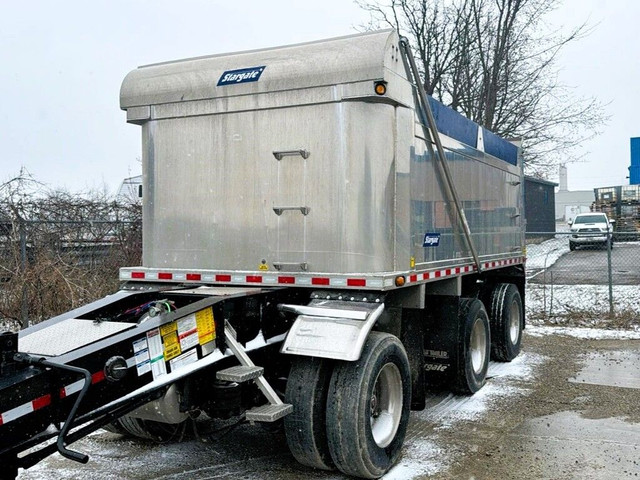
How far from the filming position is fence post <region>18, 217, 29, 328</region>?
9430 millimetres

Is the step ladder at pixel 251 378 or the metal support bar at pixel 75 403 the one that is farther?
the step ladder at pixel 251 378

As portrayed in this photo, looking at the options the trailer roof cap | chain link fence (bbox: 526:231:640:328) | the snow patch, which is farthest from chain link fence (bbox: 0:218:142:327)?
chain link fence (bbox: 526:231:640:328)

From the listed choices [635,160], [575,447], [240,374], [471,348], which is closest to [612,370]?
[471,348]

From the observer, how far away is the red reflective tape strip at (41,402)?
10.8 feet

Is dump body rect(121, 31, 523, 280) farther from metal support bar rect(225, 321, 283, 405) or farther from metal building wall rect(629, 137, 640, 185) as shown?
metal building wall rect(629, 137, 640, 185)

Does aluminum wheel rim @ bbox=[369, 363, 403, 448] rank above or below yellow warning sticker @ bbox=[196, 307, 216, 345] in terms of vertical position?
below

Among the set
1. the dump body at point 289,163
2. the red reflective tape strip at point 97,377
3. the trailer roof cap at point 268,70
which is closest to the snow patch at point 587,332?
the dump body at point 289,163

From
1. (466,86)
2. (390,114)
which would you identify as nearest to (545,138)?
(466,86)

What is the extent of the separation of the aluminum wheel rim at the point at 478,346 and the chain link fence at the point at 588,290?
543 cm

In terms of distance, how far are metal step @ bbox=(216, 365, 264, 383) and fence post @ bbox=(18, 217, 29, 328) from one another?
6.11 metres

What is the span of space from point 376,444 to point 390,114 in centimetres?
251

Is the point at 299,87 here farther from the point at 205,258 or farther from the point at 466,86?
the point at 466,86

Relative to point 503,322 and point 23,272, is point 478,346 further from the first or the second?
point 23,272

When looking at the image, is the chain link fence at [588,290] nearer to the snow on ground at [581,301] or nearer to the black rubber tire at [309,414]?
the snow on ground at [581,301]
